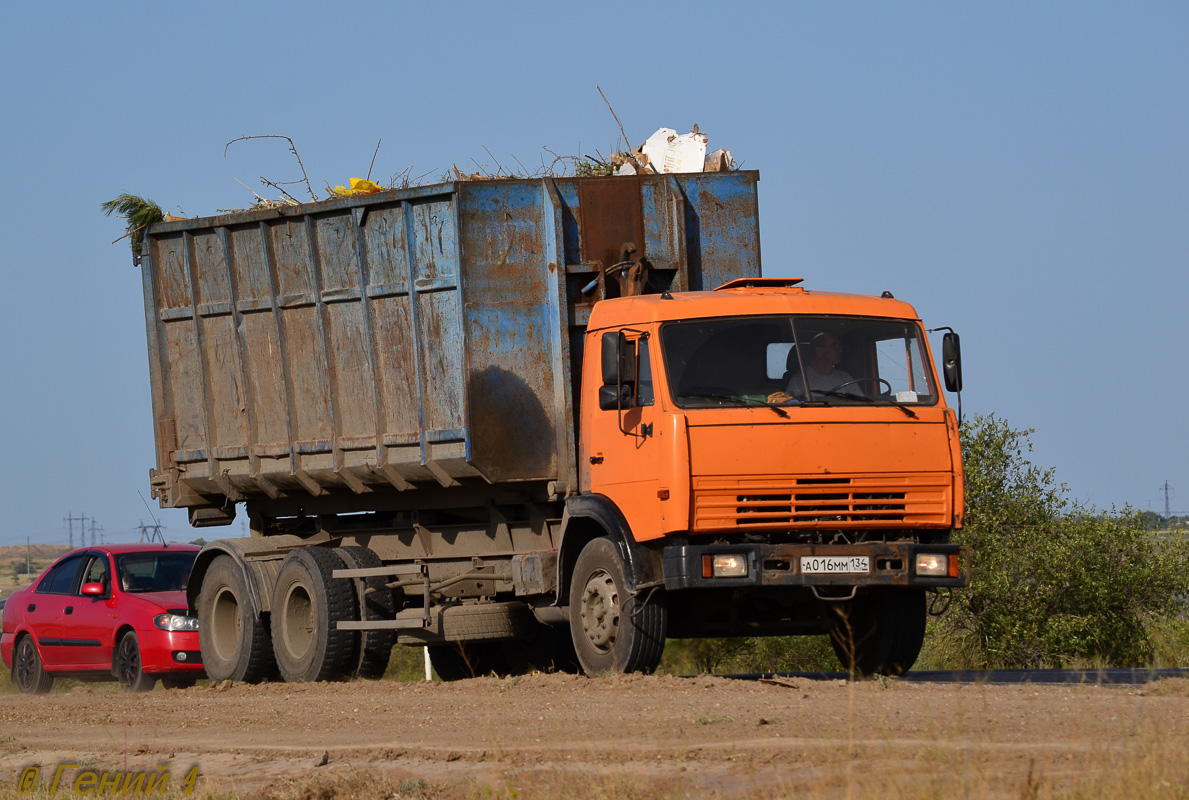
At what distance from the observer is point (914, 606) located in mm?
Answer: 10578

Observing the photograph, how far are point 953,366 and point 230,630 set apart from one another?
744cm

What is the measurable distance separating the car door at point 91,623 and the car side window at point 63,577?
0.15 m

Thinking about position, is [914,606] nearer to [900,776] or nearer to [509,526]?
[509,526]

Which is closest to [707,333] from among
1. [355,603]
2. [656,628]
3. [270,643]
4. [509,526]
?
[656,628]

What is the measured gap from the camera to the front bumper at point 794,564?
9.40 m

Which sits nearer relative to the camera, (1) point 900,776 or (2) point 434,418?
(1) point 900,776

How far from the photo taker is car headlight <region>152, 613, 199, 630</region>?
14461 mm

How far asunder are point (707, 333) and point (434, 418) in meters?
2.70

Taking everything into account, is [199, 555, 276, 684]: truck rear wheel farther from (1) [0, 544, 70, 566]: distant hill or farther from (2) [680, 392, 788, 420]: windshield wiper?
(1) [0, 544, 70, 566]: distant hill

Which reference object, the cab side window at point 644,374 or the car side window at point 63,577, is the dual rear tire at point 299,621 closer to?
the car side window at point 63,577

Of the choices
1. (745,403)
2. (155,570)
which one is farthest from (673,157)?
(155,570)

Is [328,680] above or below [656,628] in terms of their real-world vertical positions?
below

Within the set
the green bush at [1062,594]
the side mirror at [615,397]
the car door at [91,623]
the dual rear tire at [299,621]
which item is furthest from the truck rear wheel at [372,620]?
the green bush at [1062,594]

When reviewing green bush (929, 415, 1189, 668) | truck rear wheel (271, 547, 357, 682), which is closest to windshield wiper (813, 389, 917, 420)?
truck rear wheel (271, 547, 357, 682)
